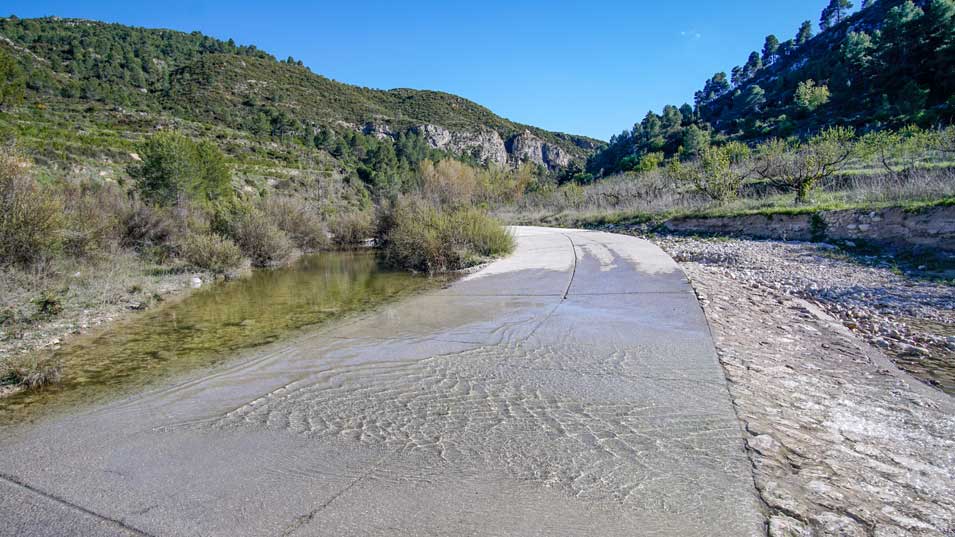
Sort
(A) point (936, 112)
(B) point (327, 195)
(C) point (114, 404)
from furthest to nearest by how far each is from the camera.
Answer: (B) point (327, 195) < (A) point (936, 112) < (C) point (114, 404)

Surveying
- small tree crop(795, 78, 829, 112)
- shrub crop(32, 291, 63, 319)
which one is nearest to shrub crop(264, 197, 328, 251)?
shrub crop(32, 291, 63, 319)

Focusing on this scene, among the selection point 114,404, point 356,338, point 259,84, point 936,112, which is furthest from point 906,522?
point 259,84

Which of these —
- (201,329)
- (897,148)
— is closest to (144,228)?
(201,329)

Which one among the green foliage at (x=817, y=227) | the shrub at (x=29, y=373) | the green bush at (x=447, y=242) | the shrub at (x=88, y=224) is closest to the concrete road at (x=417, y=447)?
the shrub at (x=29, y=373)

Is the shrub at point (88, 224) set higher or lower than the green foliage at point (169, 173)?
lower

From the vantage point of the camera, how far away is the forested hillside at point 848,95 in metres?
41.5

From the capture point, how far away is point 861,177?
2236 centimetres

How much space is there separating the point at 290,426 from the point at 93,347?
218 inches

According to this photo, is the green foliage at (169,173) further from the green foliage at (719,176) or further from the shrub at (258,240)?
the green foliage at (719,176)

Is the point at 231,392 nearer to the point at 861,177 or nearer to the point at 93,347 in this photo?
the point at 93,347

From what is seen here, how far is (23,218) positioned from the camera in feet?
34.2

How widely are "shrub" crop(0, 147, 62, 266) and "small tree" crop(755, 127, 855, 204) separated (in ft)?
81.8

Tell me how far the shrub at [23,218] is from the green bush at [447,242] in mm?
9331

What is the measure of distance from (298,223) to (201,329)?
17.1 meters
